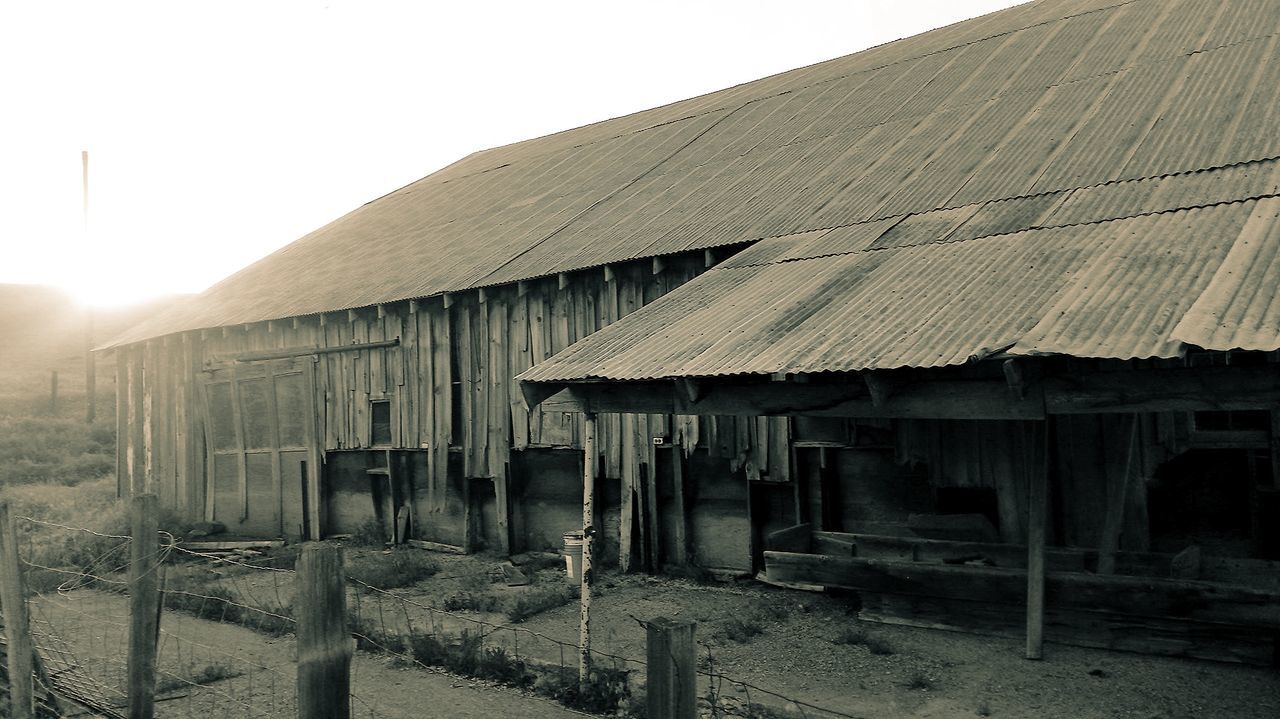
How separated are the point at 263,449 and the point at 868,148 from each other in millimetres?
13123

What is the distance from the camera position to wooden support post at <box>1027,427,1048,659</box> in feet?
25.9

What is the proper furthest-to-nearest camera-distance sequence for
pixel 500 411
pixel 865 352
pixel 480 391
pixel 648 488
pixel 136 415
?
pixel 136 415 → pixel 480 391 → pixel 500 411 → pixel 648 488 → pixel 865 352

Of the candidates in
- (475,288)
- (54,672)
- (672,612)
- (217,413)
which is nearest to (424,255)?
(475,288)

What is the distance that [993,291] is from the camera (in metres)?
7.66

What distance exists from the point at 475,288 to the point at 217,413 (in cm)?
846

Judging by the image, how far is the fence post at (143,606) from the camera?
5559 millimetres

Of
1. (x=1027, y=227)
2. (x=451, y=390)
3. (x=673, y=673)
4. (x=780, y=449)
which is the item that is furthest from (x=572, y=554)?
(x=673, y=673)

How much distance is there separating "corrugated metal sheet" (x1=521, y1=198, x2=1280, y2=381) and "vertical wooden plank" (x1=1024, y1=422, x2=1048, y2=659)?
1379 millimetres

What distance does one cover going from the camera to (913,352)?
6.73 meters

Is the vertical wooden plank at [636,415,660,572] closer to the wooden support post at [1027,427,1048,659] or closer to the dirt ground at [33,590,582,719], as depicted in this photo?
the dirt ground at [33,590,582,719]

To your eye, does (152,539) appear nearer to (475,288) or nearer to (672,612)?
(672,612)

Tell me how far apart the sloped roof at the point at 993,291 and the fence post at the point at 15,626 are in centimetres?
427

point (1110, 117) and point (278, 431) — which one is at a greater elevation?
point (1110, 117)

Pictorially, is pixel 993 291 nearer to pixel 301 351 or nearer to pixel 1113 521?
pixel 1113 521
